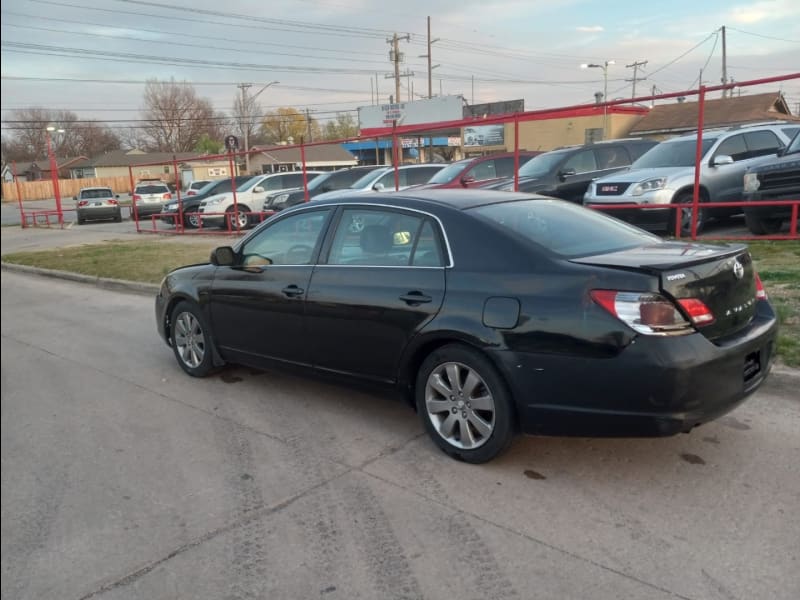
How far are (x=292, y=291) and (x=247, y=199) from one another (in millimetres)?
16443

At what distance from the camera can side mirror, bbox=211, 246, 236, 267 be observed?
5.25 metres

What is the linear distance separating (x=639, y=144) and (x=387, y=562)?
11718 mm

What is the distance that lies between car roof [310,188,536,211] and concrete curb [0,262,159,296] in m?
6.99

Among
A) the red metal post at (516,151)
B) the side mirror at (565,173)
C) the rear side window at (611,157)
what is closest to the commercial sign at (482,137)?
the rear side window at (611,157)

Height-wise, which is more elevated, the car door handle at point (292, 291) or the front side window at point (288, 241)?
the front side window at point (288, 241)

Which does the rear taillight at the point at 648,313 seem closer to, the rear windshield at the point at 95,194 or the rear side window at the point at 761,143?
the rear side window at the point at 761,143

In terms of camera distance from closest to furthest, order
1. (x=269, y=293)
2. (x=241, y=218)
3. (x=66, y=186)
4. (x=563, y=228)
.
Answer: (x=563, y=228), (x=269, y=293), (x=241, y=218), (x=66, y=186)

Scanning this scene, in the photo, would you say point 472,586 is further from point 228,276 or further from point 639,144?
point 639,144

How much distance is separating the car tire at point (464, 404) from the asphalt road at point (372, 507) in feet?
0.48

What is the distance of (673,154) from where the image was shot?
10.7 m

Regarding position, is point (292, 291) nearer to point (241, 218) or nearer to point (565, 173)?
point (565, 173)

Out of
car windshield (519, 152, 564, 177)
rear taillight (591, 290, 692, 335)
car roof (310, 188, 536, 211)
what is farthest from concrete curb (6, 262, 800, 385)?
rear taillight (591, 290, 692, 335)

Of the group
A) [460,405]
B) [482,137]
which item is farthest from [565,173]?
[482,137]

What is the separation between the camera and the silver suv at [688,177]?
32.0ft
